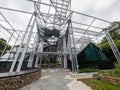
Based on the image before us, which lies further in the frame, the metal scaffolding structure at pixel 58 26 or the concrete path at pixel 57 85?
the metal scaffolding structure at pixel 58 26

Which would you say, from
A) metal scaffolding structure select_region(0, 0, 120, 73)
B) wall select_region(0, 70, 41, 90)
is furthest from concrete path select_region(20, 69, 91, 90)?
metal scaffolding structure select_region(0, 0, 120, 73)

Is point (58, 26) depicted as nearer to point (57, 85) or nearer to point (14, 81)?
point (57, 85)

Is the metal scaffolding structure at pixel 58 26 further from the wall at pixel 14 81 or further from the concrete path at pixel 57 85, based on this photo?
the concrete path at pixel 57 85

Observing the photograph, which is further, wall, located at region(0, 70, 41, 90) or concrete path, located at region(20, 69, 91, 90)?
concrete path, located at region(20, 69, 91, 90)

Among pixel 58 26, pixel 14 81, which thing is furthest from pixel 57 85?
pixel 58 26

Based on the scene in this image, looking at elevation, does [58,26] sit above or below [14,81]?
above

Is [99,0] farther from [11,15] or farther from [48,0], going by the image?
[11,15]

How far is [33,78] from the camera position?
696cm

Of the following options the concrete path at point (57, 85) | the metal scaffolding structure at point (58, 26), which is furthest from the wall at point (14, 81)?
the metal scaffolding structure at point (58, 26)

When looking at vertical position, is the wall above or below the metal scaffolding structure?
below

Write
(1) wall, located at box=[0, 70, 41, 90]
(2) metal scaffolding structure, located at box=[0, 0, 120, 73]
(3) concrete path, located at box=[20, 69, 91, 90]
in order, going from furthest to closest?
A: (2) metal scaffolding structure, located at box=[0, 0, 120, 73]
(3) concrete path, located at box=[20, 69, 91, 90]
(1) wall, located at box=[0, 70, 41, 90]

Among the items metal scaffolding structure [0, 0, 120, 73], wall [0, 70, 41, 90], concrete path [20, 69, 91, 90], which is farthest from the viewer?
metal scaffolding structure [0, 0, 120, 73]

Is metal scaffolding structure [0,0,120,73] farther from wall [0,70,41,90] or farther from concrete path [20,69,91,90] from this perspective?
concrete path [20,69,91,90]

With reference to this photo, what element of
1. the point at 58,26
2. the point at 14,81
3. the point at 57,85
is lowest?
the point at 57,85
